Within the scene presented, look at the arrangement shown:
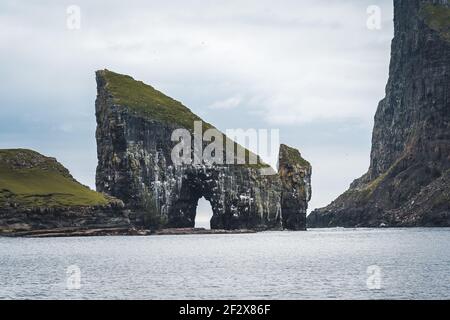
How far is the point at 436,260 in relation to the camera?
137750 millimetres

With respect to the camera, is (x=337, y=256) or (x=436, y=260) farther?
(x=337, y=256)

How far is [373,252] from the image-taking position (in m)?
169

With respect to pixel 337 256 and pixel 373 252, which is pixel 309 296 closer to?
pixel 337 256

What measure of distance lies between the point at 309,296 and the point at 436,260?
5615 centimetres
